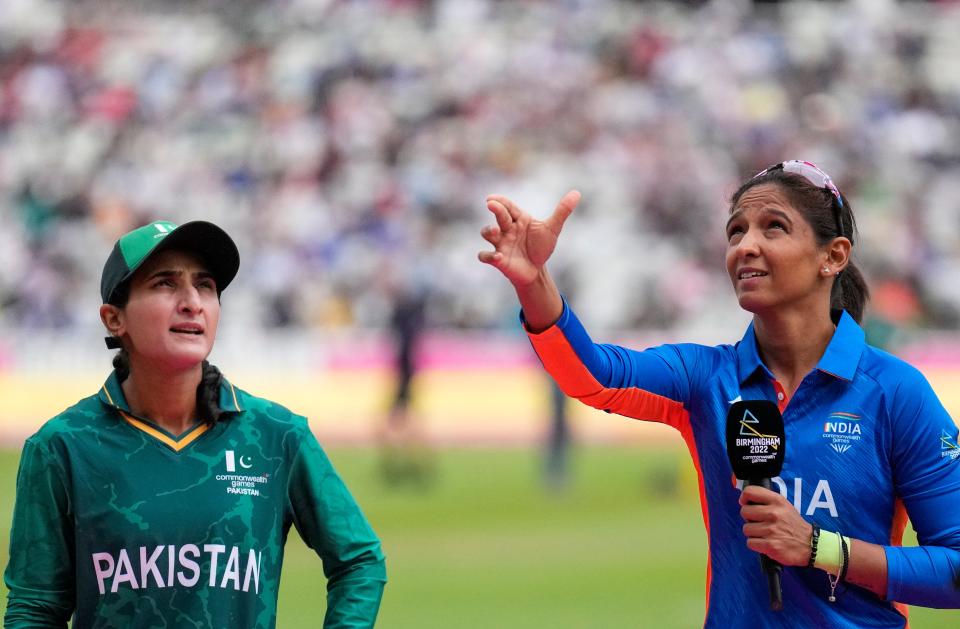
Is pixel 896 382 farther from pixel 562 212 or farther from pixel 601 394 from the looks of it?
pixel 562 212

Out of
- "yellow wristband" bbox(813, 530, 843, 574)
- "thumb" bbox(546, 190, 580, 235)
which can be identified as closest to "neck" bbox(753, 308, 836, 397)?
"yellow wristband" bbox(813, 530, 843, 574)

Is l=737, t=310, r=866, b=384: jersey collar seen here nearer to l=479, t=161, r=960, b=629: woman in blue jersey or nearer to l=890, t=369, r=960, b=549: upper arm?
l=479, t=161, r=960, b=629: woman in blue jersey

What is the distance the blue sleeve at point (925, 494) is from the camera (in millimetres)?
2379

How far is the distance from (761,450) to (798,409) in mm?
232

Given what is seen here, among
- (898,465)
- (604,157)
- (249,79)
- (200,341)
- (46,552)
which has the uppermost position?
(249,79)

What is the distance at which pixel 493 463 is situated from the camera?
12.6m

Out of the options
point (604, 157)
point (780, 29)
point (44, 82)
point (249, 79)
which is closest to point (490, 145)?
point (604, 157)

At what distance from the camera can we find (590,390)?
258cm

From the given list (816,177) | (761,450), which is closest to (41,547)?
(761,450)

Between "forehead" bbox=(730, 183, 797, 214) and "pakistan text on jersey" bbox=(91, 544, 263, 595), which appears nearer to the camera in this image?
"pakistan text on jersey" bbox=(91, 544, 263, 595)

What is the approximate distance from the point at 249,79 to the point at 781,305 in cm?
1396

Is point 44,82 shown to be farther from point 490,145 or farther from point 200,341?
point 200,341

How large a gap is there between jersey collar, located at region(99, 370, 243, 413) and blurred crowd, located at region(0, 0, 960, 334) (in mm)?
10838

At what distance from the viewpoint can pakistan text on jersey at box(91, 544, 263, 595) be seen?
2.38m
